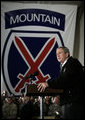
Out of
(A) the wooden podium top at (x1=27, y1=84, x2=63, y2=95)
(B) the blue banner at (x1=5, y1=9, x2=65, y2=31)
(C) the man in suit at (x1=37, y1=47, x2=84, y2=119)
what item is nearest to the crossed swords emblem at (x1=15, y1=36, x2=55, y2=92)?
(B) the blue banner at (x1=5, y1=9, x2=65, y2=31)

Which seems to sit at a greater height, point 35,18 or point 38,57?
point 35,18

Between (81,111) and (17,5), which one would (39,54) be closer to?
(17,5)

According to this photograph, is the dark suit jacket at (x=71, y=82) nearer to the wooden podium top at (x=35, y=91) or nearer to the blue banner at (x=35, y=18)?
the wooden podium top at (x=35, y=91)

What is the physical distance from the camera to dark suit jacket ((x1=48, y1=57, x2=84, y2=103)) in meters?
2.24

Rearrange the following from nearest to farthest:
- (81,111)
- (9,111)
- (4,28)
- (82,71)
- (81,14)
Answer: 1. (81,111)
2. (82,71)
3. (9,111)
4. (4,28)
5. (81,14)

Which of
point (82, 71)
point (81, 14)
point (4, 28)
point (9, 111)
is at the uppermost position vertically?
point (81, 14)

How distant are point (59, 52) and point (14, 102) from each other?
10.7 ft

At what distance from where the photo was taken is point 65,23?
6004mm

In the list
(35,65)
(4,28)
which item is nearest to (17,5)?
(4,28)

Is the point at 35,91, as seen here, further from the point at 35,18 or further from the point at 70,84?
the point at 35,18

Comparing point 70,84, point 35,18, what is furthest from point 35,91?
point 35,18

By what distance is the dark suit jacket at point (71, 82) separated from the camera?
2.24 meters

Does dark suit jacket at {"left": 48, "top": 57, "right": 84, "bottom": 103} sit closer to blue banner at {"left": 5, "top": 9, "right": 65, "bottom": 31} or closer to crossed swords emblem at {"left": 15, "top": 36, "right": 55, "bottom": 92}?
crossed swords emblem at {"left": 15, "top": 36, "right": 55, "bottom": 92}

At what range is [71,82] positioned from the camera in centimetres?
227
